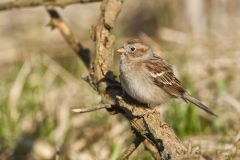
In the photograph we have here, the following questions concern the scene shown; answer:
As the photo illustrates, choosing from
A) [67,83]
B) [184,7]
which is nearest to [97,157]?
[67,83]

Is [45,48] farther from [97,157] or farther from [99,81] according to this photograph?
[99,81]

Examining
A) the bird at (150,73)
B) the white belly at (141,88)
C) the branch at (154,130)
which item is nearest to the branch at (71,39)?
the bird at (150,73)

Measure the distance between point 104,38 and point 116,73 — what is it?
8.98 feet

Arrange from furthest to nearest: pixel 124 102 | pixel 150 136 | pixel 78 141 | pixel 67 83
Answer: pixel 67 83
pixel 78 141
pixel 124 102
pixel 150 136

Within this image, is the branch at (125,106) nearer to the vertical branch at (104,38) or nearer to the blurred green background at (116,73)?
the vertical branch at (104,38)

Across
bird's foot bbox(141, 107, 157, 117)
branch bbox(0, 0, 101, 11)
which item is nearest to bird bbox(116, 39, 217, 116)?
bird's foot bbox(141, 107, 157, 117)

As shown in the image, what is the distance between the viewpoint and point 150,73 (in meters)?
5.20

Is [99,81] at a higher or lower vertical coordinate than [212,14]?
higher

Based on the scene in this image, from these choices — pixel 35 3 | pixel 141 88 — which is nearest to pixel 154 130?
pixel 141 88

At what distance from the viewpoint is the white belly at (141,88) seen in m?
4.74

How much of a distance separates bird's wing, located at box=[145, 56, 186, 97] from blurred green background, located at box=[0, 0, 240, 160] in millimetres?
553

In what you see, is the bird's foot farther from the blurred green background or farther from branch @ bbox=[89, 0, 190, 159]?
the blurred green background

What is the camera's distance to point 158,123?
4.25 m

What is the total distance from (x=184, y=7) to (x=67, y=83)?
7.72 feet
